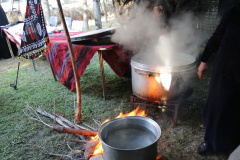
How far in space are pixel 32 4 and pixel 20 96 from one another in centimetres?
241

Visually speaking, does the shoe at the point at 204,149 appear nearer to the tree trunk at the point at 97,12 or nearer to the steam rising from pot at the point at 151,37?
the steam rising from pot at the point at 151,37

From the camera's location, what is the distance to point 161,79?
2.50 meters

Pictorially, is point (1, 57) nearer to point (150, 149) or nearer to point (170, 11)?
point (170, 11)

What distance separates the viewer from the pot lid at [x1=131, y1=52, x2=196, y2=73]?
95.3 inches

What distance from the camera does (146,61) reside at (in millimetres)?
3125

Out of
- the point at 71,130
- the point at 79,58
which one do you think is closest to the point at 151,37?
the point at 79,58

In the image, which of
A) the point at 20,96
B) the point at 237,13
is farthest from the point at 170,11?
the point at 20,96

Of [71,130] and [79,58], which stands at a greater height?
[79,58]

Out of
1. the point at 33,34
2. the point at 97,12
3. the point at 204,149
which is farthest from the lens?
the point at 97,12

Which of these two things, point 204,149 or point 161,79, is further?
point 161,79

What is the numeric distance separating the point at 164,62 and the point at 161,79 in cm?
56

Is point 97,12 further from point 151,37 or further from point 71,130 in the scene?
→ point 71,130

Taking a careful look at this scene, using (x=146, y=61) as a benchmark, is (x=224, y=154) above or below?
below

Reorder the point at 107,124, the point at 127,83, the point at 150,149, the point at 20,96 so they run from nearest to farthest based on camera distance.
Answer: the point at 150,149
the point at 107,124
the point at 20,96
the point at 127,83
